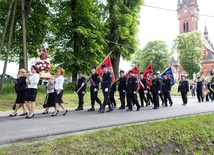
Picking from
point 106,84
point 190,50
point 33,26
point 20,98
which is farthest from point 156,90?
point 190,50

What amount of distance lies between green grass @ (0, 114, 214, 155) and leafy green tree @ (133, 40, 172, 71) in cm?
6073

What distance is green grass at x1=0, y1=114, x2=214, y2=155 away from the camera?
4796mm

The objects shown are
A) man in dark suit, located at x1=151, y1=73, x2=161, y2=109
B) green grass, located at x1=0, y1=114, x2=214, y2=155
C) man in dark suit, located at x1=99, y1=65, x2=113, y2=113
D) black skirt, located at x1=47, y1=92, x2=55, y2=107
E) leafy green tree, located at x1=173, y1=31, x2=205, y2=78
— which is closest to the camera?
green grass, located at x1=0, y1=114, x2=214, y2=155

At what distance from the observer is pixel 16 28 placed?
19.2 metres

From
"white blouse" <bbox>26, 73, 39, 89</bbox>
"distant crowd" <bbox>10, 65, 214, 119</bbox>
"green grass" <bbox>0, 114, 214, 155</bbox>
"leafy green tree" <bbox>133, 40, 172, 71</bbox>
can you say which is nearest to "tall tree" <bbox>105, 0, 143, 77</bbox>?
"distant crowd" <bbox>10, 65, 214, 119</bbox>

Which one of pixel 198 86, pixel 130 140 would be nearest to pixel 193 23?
pixel 198 86

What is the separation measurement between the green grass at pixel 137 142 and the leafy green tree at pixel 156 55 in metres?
60.7

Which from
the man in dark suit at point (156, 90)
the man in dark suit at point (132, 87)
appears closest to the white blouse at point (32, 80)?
the man in dark suit at point (132, 87)

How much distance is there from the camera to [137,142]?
5.82 meters

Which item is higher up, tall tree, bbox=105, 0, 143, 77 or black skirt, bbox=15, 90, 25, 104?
tall tree, bbox=105, 0, 143, 77

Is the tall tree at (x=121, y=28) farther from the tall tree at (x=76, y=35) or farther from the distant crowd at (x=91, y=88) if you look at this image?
the distant crowd at (x=91, y=88)

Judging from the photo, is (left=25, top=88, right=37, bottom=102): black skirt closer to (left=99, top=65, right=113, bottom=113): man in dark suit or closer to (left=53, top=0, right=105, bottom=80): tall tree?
(left=99, top=65, right=113, bottom=113): man in dark suit

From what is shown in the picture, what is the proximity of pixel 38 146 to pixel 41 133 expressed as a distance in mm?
1104

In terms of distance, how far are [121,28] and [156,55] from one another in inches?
1852
